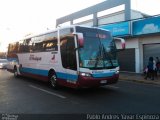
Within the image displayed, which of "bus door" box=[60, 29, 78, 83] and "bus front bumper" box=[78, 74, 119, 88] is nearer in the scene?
"bus front bumper" box=[78, 74, 119, 88]

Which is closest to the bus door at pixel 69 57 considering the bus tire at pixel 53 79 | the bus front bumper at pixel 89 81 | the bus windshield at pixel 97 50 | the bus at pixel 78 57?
the bus at pixel 78 57

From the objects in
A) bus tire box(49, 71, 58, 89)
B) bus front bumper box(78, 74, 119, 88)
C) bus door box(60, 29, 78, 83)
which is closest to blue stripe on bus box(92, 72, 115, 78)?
bus front bumper box(78, 74, 119, 88)

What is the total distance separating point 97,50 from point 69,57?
4.24 ft

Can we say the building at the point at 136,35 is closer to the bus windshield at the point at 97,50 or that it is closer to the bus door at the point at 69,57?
the bus windshield at the point at 97,50

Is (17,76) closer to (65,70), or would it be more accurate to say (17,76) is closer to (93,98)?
(65,70)

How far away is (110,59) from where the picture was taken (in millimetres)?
10570

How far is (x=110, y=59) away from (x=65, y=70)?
2131 mm

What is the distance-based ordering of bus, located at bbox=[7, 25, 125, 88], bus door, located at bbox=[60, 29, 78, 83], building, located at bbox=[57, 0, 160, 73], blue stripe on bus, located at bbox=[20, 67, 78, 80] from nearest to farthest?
bus, located at bbox=[7, 25, 125, 88] → bus door, located at bbox=[60, 29, 78, 83] → blue stripe on bus, located at bbox=[20, 67, 78, 80] → building, located at bbox=[57, 0, 160, 73]

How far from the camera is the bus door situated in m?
10.0

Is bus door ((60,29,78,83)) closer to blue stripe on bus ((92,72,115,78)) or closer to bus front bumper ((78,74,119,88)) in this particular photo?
bus front bumper ((78,74,119,88))

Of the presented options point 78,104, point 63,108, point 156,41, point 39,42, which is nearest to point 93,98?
point 78,104

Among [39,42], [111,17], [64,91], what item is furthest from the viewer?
[111,17]

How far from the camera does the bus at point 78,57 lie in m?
9.73

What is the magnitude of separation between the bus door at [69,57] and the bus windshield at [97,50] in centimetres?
45
